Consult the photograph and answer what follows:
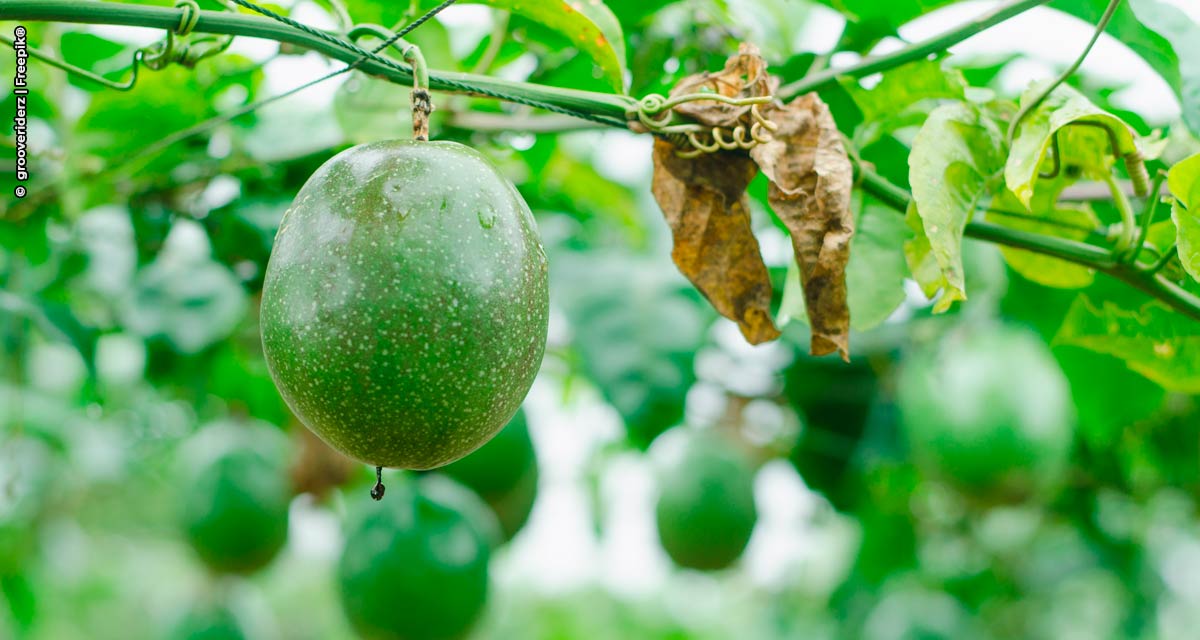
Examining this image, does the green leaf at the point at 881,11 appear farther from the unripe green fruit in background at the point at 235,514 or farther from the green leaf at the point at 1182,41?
the unripe green fruit in background at the point at 235,514

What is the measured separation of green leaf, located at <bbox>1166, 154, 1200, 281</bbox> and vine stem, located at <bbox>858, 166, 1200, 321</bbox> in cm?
6

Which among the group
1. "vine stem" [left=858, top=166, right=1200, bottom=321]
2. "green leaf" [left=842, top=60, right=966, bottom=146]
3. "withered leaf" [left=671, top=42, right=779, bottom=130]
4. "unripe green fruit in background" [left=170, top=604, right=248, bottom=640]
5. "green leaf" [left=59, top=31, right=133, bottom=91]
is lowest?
"unripe green fruit in background" [left=170, top=604, right=248, bottom=640]

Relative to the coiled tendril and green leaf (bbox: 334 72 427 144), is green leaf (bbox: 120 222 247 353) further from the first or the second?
the coiled tendril

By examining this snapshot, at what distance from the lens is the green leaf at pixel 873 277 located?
A: 3.46 ft

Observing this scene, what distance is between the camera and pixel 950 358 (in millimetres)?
2107

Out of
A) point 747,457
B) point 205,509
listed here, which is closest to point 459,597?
point 205,509

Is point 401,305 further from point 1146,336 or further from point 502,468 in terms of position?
point 502,468

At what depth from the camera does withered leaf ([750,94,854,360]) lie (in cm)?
89

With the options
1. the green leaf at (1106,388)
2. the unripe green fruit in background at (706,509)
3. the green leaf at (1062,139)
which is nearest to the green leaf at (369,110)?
the green leaf at (1062,139)

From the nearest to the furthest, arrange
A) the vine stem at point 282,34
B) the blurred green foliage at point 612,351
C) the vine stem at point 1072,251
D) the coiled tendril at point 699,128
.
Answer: the vine stem at point 282,34 → the coiled tendril at point 699,128 → the vine stem at point 1072,251 → the blurred green foliage at point 612,351

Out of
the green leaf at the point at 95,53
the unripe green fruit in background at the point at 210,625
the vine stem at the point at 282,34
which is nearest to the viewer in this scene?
the vine stem at the point at 282,34

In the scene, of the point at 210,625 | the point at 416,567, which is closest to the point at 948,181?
the point at 416,567

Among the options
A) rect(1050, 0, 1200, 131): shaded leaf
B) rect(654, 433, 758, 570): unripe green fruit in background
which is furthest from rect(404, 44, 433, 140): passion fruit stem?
rect(654, 433, 758, 570): unripe green fruit in background

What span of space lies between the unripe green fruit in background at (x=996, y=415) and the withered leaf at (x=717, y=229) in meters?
1.16
